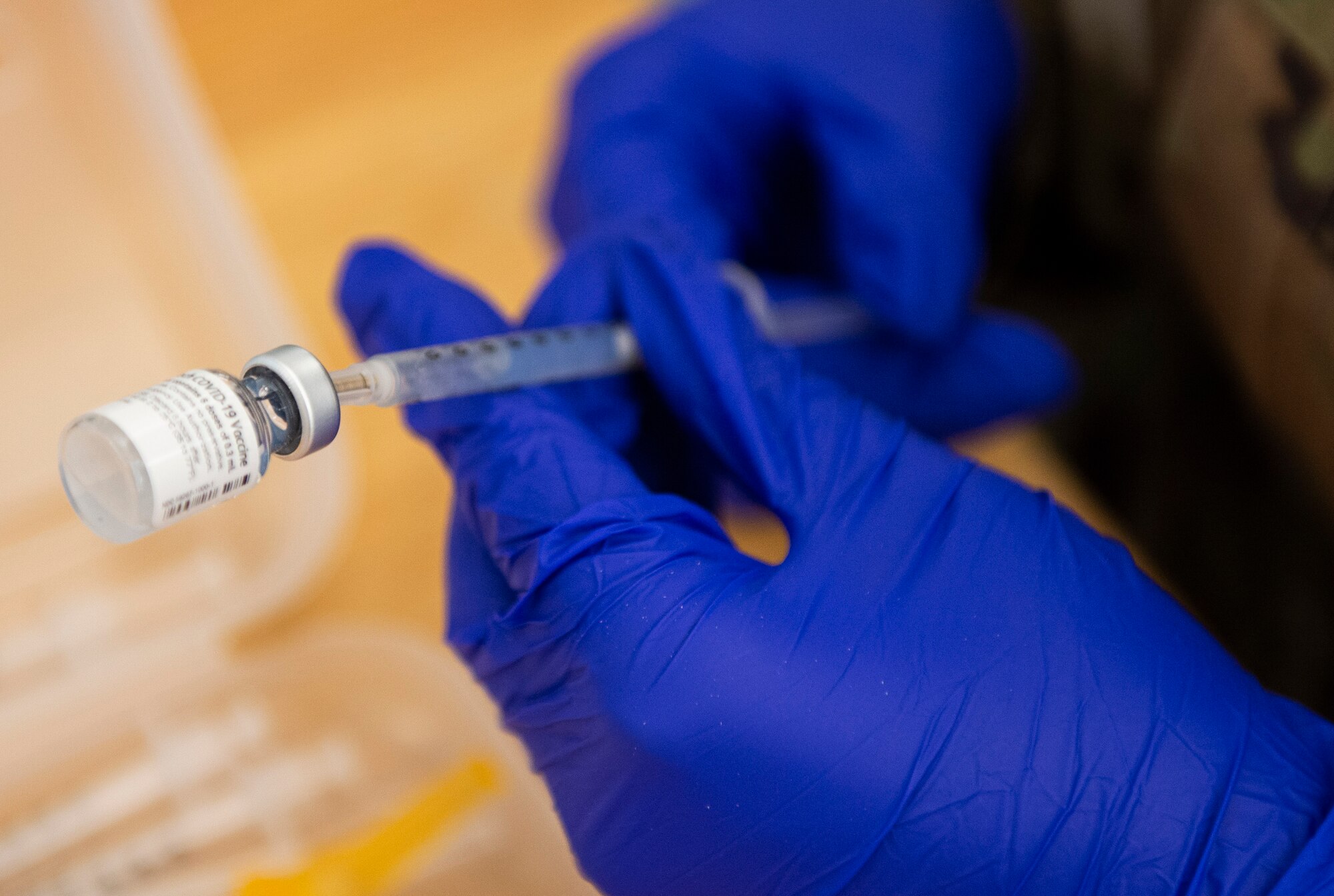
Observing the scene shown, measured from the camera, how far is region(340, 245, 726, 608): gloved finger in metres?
0.46

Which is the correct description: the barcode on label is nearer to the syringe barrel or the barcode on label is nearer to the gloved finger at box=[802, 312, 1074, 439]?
the syringe barrel

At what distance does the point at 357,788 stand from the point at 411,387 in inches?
15.8

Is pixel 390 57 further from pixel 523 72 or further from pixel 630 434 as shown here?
pixel 630 434

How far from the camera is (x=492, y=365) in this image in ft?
1.64

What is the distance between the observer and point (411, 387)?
47cm

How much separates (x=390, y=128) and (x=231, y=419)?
0.72 meters

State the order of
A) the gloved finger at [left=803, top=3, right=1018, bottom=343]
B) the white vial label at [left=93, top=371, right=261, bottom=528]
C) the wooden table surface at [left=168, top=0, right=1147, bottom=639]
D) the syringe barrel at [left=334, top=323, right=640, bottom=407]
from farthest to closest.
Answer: the wooden table surface at [left=168, top=0, right=1147, bottom=639] → the gloved finger at [left=803, top=3, right=1018, bottom=343] → the syringe barrel at [left=334, top=323, right=640, bottom=407] → the white vial label at [left=93, top=371, right=261, bottom=528]

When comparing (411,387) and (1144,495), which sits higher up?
(411,387)

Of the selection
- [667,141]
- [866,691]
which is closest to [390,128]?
[667,141]

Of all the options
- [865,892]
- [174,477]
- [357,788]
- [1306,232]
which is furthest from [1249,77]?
[357,788]

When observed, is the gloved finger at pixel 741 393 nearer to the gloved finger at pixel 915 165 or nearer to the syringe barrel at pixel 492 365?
the syringe barrel at pixel 492 365

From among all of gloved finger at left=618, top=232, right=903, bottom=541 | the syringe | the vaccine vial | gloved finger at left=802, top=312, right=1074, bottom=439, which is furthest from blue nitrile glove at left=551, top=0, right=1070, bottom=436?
the vaccine vial

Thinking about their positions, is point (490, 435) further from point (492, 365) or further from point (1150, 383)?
point (1150, 383)

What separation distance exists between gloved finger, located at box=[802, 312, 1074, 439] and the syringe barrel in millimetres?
216
